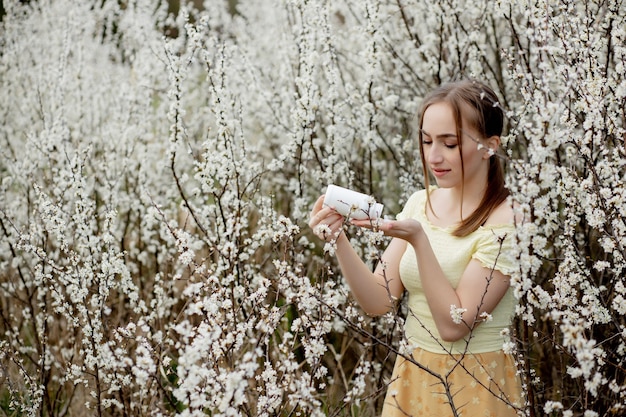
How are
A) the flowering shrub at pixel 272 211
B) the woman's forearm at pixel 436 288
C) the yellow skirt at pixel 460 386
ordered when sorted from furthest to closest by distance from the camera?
the yellow skirt at pixel 460 386, the woman's forearm at pixel 436 288, the flowering shrub at pixel 272 211

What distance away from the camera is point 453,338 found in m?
2.07

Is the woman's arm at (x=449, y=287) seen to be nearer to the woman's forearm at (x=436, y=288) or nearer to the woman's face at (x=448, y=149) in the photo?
the woman's forearm at (x=436, y=288)

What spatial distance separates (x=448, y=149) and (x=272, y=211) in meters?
1.11

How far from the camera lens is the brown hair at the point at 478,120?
6.98 ft

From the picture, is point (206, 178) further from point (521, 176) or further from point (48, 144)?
point (521, 176)

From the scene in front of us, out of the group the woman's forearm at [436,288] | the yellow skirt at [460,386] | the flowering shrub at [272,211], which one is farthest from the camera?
the yellow skirt at [460,386]

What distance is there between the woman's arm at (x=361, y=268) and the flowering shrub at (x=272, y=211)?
0.33 feet

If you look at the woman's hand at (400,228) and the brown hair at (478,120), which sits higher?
the brown hair at (478,120)

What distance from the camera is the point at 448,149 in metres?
2.13

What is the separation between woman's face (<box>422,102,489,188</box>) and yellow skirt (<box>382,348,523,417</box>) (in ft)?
1.87

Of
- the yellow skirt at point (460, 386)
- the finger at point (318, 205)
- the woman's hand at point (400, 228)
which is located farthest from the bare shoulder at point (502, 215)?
the finger at point (318, 205)

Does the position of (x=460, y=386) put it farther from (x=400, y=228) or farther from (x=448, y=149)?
(x=448, y=149)

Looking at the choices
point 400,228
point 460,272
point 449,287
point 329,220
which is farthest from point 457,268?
point 329,220

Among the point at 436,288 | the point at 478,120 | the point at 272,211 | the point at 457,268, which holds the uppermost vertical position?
the point at 272,211
